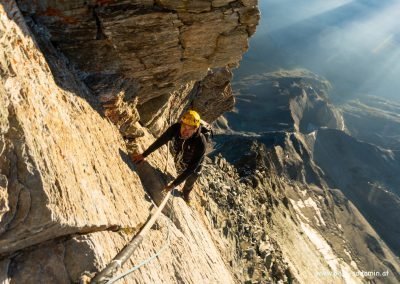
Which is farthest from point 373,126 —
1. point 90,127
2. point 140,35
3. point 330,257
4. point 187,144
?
point 90,127

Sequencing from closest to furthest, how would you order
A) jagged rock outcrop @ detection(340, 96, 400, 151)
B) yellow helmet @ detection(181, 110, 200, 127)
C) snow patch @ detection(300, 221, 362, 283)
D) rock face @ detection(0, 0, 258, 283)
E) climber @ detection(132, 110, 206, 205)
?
1. rock face @ detection(0, 0, 258, 283)
2. yellow helmet @ detection(181, 110, 200, 127)
3. climber @ detection(132, 110, 206, 205)
4. snow patch @ detection(300, 221, 362, 283)
5. jagged rock outcrop @ detection(340, 96, 400, 151)

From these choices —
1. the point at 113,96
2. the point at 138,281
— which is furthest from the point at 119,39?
the point at 138,281

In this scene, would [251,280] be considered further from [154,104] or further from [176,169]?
[154,104]

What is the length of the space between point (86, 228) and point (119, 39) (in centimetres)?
452

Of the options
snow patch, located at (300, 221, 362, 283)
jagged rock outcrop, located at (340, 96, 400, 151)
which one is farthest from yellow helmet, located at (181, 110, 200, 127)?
jagged rock outcrop, located at (340, 96, 400, 151)

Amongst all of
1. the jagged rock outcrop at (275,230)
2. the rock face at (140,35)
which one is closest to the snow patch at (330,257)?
the jagged rock outcrop at (275,230)

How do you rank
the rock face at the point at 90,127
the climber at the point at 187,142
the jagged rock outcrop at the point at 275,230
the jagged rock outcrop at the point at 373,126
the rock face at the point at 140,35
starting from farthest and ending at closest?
the jagged rock outcrop at the point at 373,126 → the jagged rock outcrop at the point at 275,230 → the climber at the point at 187,142 → the rock face at the point at 140,35 → the rock face at the point at 90,127

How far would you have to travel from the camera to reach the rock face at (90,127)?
5.93 m

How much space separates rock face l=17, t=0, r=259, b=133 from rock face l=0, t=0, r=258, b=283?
0.08 ft

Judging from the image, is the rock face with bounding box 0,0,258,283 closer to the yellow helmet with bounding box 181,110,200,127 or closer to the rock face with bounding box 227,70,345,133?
the yellow helmet with bounding box 181,110,200,127

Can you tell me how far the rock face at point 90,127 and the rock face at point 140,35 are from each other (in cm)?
2

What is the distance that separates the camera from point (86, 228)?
21.7 feet

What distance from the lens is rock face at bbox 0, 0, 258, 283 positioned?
5.93m

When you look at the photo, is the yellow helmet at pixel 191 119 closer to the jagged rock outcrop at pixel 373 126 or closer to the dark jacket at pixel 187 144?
the dark jacket at pixel 187 144
